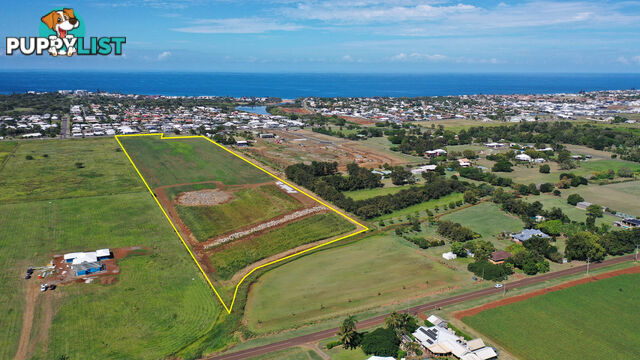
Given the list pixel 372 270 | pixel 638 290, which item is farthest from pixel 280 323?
pixel 638 290

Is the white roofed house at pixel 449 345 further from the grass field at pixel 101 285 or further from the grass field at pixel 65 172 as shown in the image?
the grass field at pixel 65 172

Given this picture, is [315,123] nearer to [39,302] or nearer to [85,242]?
[85,242]

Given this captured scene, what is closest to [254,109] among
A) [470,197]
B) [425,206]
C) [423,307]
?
[425,206]

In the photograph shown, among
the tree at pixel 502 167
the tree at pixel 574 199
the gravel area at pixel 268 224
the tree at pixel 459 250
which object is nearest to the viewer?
the tree at pixel 459 250

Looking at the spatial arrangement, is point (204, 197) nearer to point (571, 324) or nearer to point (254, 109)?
point (571, 324)

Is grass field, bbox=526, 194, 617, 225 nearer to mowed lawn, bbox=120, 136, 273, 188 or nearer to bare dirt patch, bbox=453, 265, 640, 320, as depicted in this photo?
bare dirt patch, bbox=453, 265, 640, 320

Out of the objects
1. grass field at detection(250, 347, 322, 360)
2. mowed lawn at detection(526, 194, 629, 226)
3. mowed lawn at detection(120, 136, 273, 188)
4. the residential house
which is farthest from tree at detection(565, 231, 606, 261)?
mowed lawn at detection(120, 136, 273, 188)

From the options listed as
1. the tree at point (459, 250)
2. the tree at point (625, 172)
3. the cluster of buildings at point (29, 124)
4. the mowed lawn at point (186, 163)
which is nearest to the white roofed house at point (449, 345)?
the tree at point (459, 250)
